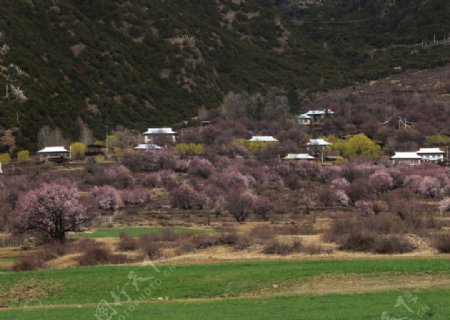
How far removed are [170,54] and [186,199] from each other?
7690 cm

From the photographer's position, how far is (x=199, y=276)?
26.6 m

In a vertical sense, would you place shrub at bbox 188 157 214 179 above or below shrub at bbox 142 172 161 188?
above

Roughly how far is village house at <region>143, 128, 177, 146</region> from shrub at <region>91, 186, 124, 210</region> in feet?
107

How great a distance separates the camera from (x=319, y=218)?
53594 millimetres

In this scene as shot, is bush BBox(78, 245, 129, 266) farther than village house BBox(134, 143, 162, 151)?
No

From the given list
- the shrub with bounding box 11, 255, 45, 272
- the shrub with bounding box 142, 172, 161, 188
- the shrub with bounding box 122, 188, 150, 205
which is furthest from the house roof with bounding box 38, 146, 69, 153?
the shrub with bounding box 11, 255, 45, 272

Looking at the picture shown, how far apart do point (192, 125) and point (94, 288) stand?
84.4 meters

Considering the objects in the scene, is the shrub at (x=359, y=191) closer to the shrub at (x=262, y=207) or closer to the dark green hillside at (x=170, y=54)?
the shrub at (x=262, y=207)

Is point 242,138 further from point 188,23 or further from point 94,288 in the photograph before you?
point 94,288

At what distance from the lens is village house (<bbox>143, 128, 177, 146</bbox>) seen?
3745 inches

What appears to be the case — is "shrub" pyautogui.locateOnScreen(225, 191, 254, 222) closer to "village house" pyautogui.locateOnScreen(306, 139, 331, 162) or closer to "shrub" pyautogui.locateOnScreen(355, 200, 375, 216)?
"shrub" pyautogui.locateOnScreen(355, 200, 375, 216)

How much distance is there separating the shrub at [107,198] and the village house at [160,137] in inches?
1288

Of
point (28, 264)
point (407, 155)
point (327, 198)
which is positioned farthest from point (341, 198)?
point (28, 264)

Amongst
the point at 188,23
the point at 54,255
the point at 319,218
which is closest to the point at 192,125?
the point at 188,23
